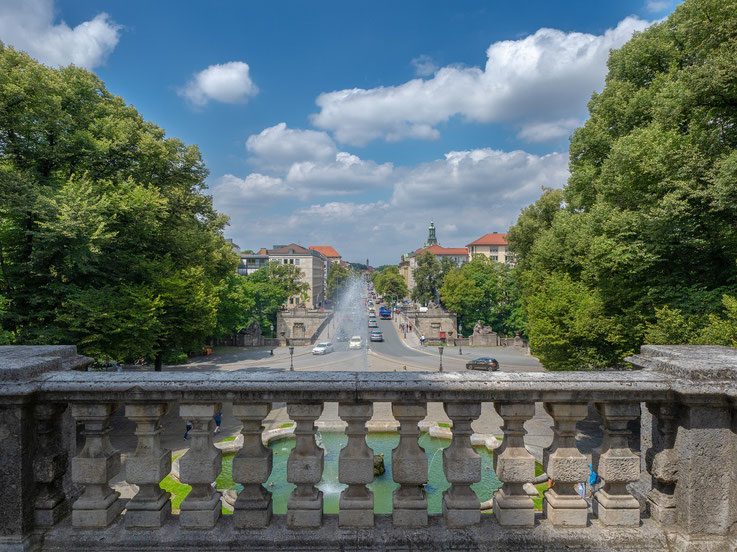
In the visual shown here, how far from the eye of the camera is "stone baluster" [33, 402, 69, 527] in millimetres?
2754

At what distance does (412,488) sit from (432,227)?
140181mm

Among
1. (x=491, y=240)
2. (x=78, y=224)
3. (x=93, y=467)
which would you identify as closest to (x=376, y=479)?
(x=93, y=467)

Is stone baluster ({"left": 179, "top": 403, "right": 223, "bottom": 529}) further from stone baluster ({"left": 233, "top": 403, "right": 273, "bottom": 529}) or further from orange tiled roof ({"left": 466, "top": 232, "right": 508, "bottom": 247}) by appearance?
orange tiled roof ({"left": 466, "top": 232, "right": 508, "bottom": 247})

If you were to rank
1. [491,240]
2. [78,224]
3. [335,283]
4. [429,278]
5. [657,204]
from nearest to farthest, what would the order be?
[657,204], [78,224], [429,278], [491,240], [335,283]

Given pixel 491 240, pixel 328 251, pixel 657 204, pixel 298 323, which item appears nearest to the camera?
pixel 657 204

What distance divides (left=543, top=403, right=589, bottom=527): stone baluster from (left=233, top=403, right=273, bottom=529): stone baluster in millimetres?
2102

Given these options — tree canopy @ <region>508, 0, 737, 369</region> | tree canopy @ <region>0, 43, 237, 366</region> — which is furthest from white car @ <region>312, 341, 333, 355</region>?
tree canopy @ <region>508, 0, 737, 369</region>

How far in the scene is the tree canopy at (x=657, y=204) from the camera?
34.7ft

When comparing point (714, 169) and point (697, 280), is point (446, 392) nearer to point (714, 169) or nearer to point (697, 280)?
point (714, 169)

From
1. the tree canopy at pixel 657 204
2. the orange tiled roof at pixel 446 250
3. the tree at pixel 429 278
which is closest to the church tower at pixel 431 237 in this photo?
the orange tiled roof at pixel 446 250

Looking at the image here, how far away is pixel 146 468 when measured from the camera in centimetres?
281

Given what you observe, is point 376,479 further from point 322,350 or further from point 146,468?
point 322,350

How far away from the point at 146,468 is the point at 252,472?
76cm

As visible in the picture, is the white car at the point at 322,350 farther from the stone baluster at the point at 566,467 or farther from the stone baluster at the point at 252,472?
the stone baluster at the point at 566,467
